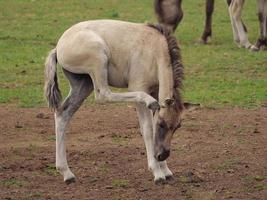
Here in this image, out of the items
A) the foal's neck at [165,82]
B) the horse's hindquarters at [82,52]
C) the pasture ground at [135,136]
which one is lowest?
the pasture ground at [135,136]

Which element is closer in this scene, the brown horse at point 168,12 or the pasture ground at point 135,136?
the pasture ground at point 135,136

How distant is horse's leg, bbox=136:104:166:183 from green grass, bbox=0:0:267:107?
4077 mm

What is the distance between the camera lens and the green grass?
13.1 m

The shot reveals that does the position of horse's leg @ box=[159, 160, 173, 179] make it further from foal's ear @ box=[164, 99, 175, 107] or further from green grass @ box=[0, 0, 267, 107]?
green grass @ box=[0, 0, 267, 107]

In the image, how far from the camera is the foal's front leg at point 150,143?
8.36 metres

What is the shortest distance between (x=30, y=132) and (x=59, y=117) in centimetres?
222

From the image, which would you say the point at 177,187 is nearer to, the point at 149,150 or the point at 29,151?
the point at 149,150

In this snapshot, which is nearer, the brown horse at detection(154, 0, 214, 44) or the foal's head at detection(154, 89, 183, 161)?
the foal's head at detection(154, 89, 183, 161)

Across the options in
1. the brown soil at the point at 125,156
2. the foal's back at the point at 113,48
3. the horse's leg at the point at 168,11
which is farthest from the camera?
the horse's leg at the point at 168,11

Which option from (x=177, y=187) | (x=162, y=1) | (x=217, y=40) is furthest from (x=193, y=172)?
(x=217, y=40)

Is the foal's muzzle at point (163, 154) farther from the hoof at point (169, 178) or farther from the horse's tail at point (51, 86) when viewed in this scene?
the horse's tail at point (51, 86)

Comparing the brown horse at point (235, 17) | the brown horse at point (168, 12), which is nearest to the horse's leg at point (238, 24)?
the brown horse at point (235, 17)

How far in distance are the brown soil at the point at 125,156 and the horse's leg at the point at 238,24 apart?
14.4 ft

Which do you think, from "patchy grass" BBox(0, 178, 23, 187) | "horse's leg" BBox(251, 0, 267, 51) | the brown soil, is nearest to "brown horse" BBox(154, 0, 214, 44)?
"horse's leg" BBox(251, 0, 267, 51)
